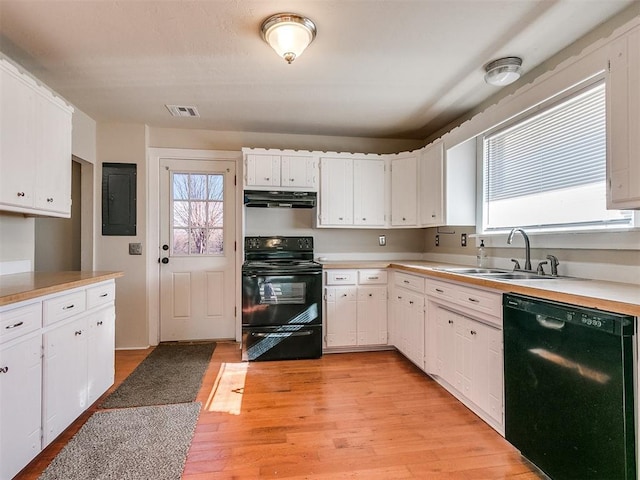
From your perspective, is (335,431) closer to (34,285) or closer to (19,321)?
(19,321)

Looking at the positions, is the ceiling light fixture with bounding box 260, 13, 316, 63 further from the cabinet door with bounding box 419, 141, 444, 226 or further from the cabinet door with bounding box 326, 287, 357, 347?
the cabinet door with bounding box 326, 287, 357, 347

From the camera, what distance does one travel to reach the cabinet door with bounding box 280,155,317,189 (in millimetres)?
3484

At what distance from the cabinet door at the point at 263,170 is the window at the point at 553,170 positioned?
6.59 feet

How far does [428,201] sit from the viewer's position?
10.9 feet

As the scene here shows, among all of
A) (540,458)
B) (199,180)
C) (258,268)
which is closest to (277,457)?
(540,458)

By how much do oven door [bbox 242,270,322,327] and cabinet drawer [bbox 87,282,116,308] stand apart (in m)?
1.09

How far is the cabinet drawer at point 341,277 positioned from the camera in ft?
10.9

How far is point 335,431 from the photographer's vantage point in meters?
1.97

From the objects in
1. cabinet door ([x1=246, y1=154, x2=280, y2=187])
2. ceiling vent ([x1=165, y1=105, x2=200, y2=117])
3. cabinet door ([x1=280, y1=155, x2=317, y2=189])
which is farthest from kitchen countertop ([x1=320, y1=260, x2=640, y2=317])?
ceiling vent ([x1=165, y1=105, x2=200, y2=117])

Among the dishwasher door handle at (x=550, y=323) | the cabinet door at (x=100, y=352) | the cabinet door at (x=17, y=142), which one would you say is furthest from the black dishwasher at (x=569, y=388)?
the cabinet door at (x=17, y=142)

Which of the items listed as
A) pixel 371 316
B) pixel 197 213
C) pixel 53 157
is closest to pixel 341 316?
pixel 371 316

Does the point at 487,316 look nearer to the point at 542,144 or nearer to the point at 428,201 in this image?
the point at 542,144

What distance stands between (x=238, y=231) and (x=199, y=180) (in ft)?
2.41

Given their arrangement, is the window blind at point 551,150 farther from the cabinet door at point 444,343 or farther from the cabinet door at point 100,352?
the cabinet door at point 100,352
